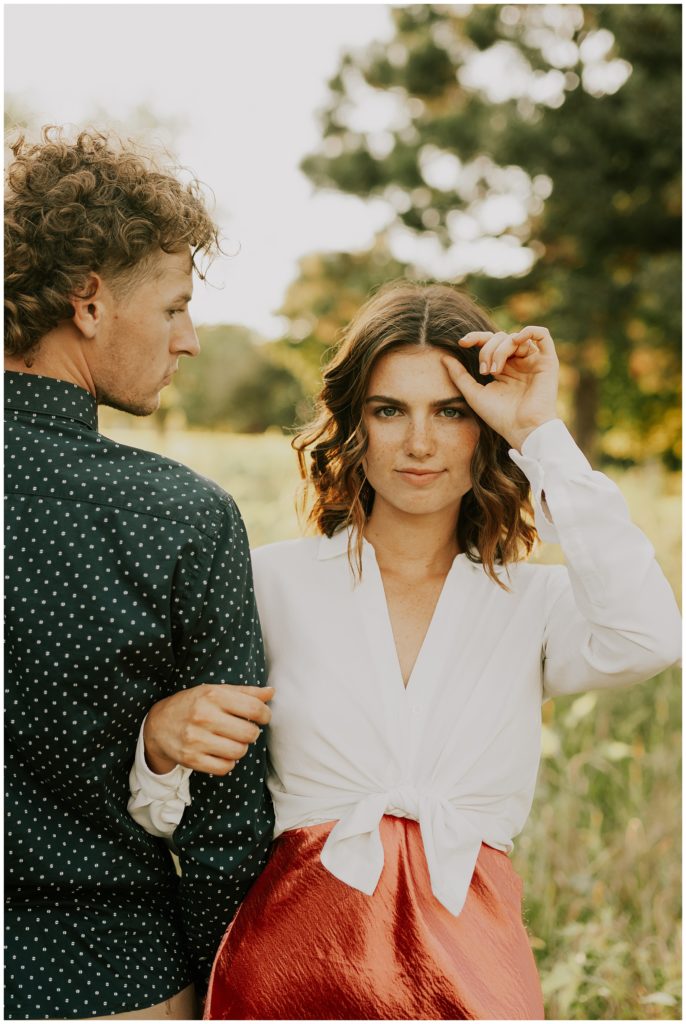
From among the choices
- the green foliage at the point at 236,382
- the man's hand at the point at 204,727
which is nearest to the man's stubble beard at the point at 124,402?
the man's hand at the point at 204,727

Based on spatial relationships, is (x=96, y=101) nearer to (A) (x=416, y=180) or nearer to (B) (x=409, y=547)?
(A) (x=416, y=180)

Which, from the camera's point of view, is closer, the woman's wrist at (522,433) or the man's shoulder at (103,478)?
the man's shoulder at (103,478)

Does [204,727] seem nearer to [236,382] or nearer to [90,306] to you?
[90,306]

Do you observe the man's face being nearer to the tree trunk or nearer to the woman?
the woman

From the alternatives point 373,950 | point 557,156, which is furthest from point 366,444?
point 557,156

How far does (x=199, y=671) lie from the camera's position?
1.71 metres

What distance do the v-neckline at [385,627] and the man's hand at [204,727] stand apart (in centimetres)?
41

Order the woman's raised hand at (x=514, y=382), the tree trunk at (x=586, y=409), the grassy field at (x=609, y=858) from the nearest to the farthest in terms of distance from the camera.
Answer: the woman's raised hand at (x=514, y=382)
the grassy field at (x=609, y=858)
the tree trunk at (x=586, y=409)

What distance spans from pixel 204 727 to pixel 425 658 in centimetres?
58

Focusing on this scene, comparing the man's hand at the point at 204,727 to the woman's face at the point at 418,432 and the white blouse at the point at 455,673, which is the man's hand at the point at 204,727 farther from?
the woman's face at the point at 418,432

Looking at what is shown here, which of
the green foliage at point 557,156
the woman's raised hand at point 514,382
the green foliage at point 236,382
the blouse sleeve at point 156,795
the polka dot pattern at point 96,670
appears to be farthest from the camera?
the green foliage at point 236,382

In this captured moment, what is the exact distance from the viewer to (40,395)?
165 centimetres

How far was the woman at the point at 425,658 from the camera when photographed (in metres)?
1.85

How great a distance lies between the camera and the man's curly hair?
5.36 ft
